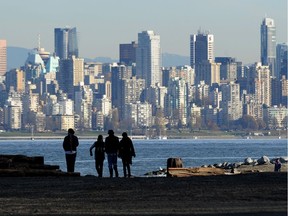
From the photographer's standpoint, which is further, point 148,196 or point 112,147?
point 112,147

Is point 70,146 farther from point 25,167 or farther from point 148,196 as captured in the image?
point 148,196

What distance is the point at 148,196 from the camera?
24641 millimetres

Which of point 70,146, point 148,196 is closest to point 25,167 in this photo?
point 70,146

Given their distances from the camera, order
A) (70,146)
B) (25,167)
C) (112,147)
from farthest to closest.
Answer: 1. (70,146)
2. (25,167)
3. (112,147)

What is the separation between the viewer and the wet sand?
2144 centimetres

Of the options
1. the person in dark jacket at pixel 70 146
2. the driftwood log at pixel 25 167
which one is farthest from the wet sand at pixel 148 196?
the person in dark jacket at pixel 70 146

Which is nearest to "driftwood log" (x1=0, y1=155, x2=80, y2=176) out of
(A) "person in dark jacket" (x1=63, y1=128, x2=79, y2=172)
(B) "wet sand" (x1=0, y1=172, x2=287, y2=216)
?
(A) "person in dark jacket" (x1=63, y1=128, x2=79, y2=172)

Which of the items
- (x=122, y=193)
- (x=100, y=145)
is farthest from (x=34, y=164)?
(x=122, y=193)

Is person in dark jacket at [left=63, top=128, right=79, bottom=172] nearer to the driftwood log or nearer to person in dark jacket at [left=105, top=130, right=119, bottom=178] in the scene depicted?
the driftwood log

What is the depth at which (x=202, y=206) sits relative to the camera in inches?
864

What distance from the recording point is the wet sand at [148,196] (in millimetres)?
21438

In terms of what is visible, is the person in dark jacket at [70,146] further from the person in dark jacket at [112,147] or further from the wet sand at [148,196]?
the wet sand at [148,196]

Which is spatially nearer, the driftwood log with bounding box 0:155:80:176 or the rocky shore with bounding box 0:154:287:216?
the rocky shore with bounding box 0:154:287:216

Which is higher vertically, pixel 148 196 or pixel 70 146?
pixel 70 146
